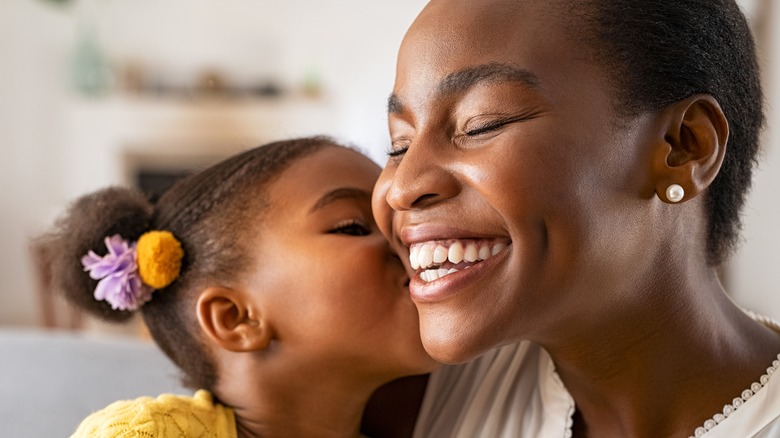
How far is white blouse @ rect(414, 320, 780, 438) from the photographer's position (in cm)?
138

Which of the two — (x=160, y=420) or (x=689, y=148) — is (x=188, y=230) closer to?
(x=160, y=420)

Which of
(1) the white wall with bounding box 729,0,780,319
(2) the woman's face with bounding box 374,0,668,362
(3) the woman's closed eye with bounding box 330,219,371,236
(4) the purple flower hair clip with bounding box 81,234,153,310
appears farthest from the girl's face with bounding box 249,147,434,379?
(1) the white wall with bounding box 729,0,780,319

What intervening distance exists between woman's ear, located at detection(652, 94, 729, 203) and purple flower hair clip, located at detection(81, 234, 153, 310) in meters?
0.92

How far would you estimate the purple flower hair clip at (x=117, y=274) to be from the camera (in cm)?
157

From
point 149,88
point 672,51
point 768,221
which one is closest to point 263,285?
point 672,51

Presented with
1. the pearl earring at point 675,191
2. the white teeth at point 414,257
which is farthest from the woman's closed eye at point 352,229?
the pearl earring at point 675,191

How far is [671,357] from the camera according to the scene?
4.04ft

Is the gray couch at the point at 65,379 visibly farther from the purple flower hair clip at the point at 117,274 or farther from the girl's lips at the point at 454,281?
→ the girl's lips at the point at 454,281

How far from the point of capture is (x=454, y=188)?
107cm

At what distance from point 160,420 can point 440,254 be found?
57 centimetres

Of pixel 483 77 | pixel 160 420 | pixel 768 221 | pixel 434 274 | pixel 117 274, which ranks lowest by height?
pixel 768 221

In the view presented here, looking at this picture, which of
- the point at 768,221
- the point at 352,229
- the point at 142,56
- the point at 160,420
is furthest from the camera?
the point at 142,56

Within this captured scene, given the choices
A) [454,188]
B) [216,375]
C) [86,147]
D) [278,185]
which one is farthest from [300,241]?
[86,147]

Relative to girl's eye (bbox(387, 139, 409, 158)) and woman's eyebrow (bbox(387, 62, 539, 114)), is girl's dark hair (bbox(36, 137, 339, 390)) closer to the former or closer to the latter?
girl's eye (bbox(387, 139, 409, 158))
